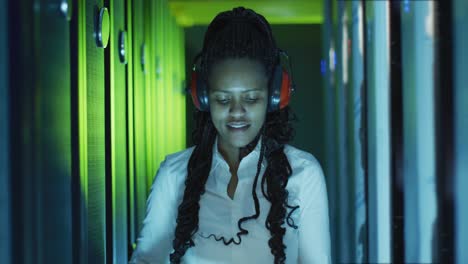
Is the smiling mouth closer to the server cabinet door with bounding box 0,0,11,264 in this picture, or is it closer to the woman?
the woman

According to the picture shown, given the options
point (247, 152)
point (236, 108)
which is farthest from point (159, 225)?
point (236, 108)

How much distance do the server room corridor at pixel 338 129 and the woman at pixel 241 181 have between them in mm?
129

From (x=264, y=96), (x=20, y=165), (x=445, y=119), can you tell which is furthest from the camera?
(x=264, y=96)

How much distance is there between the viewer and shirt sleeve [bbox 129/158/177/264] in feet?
7.02

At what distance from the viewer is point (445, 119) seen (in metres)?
1.29

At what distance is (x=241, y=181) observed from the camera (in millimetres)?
2111

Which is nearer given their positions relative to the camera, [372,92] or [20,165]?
[372,92]

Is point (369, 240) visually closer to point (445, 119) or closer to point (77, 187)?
point (445, 119)

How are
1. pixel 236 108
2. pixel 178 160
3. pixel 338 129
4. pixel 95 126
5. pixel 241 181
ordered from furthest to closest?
pixel 178 160, pixel 241 181, pixel 236 108, pixel 95 126, pixel 338 129

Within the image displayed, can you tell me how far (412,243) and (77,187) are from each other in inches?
35.5

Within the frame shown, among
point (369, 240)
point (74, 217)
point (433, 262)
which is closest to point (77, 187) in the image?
point (74, 217)

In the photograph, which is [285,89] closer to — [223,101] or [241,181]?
[223,101]

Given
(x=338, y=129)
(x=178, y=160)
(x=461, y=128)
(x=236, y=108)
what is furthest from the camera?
Answer: (x=178, y=160)

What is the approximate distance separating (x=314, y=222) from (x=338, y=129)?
2.76ft
